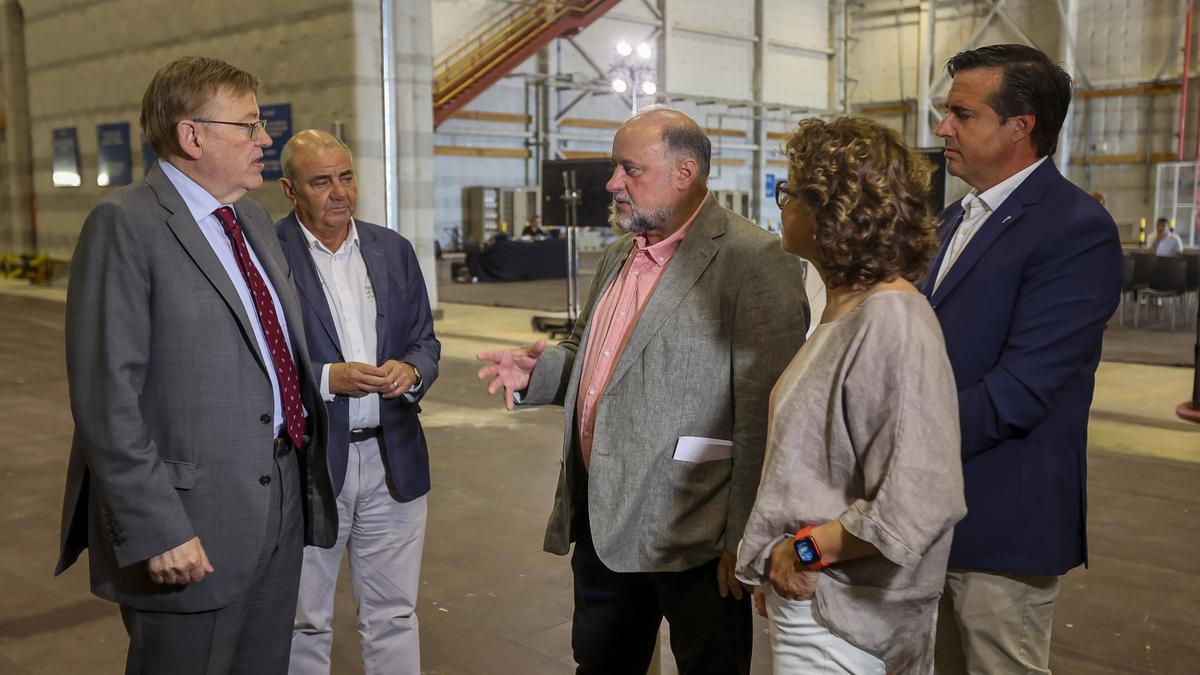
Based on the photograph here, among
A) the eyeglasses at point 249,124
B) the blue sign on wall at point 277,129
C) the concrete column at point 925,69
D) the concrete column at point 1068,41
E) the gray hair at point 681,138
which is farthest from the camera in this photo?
the concrete column at point 925,69

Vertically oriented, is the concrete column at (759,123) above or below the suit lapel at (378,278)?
above

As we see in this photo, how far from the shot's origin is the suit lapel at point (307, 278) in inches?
104

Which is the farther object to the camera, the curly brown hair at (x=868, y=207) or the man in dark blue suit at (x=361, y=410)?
the man in dark blue suit at (x=361, y=410)

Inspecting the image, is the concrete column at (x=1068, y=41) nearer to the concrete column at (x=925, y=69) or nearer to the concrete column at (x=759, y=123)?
the concrete column at (x=925, y=69)

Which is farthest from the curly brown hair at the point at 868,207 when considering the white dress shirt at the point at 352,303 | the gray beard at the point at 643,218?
the white dress shirt at the point at 352,303

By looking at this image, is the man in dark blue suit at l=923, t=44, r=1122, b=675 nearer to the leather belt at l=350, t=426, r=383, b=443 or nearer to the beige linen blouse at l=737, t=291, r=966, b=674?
the beige linen blouse at l=737, t=291, r=966, b=674

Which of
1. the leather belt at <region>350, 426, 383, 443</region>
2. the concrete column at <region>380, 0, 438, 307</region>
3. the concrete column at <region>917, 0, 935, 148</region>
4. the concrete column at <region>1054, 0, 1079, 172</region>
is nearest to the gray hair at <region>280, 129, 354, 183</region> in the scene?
the leather belt at <region>350, 426, 383, 443</region>

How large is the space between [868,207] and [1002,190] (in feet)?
2.08

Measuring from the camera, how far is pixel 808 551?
Answer: 1.58 metres

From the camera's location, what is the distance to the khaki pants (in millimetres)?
2000

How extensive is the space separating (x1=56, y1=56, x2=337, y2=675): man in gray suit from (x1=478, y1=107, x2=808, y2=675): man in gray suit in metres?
0.69

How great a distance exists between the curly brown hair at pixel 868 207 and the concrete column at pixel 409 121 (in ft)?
33.0

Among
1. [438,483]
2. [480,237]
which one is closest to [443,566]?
[438,483]

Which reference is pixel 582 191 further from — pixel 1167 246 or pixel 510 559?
pixel 1167 246
